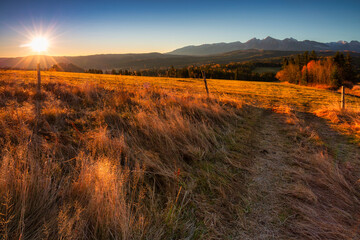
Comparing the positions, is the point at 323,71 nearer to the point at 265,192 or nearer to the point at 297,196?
the point at 297,196

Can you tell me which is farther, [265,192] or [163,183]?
[265,192]

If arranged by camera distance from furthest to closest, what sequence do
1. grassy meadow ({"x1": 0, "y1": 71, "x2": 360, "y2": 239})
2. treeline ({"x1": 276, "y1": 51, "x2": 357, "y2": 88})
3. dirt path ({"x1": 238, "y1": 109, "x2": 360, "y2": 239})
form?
treeline ({"x1": 276, "y1": 51, "x2": 357, "y2": 88}) → dirt path ({"x1": 238, "y1": 109, "x2": 360, "y2": 239}) → grassy meadow ({"x1": 0, "y1": 71, "x2": 360, "y2": 239})

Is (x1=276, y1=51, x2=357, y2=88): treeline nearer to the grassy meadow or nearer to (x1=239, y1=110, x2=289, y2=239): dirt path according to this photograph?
(x1=239, y1=110, x2=289, y2=239): dirt path

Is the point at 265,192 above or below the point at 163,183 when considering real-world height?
below

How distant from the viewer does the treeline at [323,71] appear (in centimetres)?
5464

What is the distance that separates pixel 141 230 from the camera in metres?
1.82

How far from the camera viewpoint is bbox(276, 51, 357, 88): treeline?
54644 mm


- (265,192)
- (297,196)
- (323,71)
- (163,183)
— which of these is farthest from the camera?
(323,71)

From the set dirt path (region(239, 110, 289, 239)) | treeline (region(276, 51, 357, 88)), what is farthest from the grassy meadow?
treeline (region(276, 51, 357, 88))

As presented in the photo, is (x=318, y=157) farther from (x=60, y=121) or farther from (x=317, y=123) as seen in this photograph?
(x=60, y=121)

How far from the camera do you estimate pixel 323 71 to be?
5703 cm

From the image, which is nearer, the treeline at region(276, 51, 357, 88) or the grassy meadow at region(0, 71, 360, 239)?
the grassy meadow at region(0, 71, 360, 239)

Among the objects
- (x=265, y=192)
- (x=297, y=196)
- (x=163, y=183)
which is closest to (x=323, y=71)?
(x=297, y=196)

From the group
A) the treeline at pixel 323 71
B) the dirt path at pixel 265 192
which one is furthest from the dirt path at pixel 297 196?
the treeline at pixel 323 71
